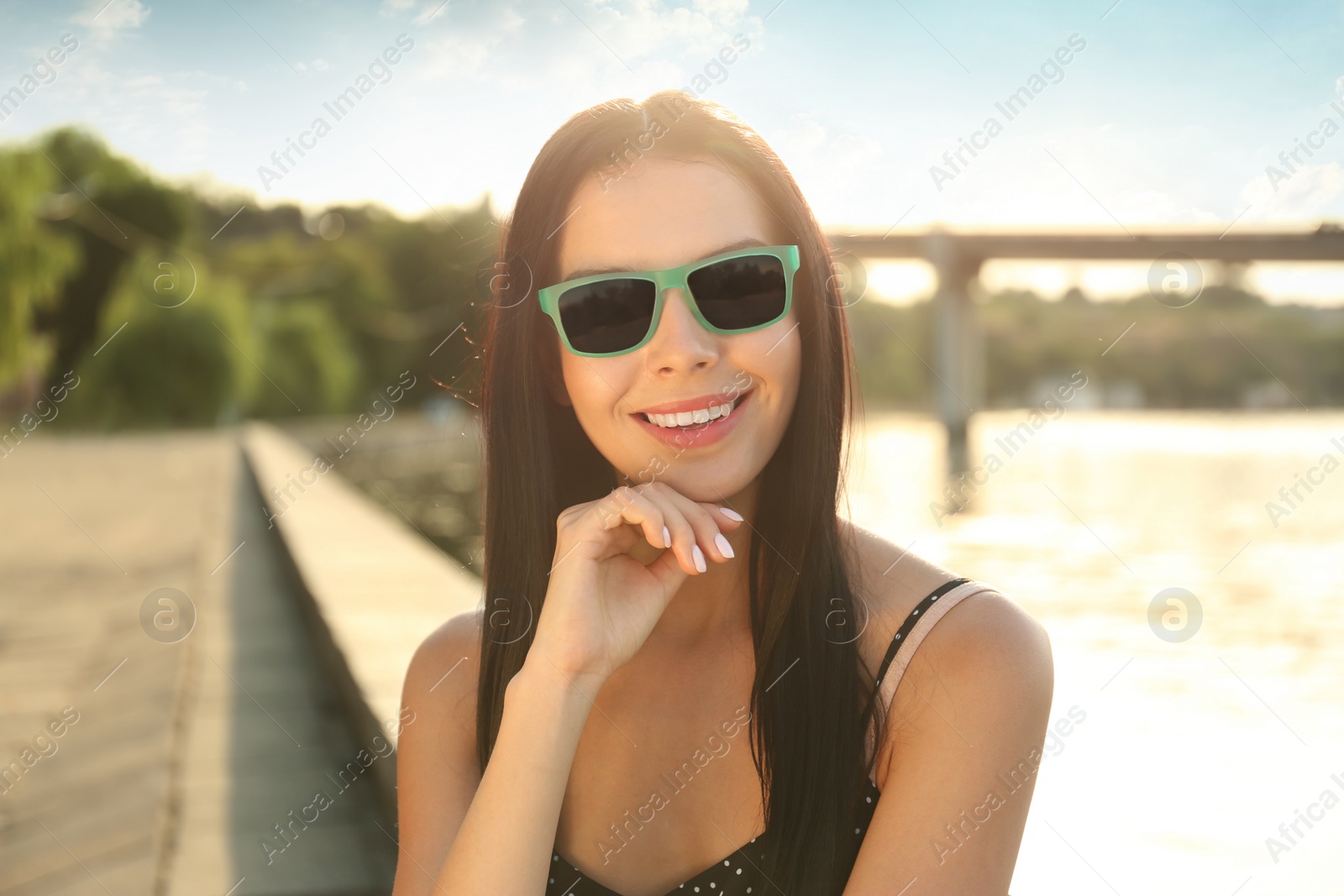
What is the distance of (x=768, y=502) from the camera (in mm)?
2104

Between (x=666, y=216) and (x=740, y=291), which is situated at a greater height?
(x=666, y=216)

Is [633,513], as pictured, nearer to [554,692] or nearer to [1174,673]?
[554,692]

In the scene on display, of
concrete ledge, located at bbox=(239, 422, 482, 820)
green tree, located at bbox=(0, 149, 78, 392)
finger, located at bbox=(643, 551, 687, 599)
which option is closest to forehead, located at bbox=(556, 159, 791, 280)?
finger, located at bbox=(643, 551, 687, 599)

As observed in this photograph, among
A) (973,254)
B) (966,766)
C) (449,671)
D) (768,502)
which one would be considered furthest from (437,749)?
(973,254)

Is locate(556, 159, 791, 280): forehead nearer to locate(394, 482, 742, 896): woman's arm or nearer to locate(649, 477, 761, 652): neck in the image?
locate(394, 482, 742, 896): woman's arm

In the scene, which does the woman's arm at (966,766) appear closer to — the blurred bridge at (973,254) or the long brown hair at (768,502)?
the long brown hair at (768,502)

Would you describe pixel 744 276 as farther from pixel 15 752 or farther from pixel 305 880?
pixel 15 752

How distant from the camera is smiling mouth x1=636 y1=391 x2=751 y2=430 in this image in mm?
1908

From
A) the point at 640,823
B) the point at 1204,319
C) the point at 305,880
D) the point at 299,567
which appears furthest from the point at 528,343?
the point at 1204,319

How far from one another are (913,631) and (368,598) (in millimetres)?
4426

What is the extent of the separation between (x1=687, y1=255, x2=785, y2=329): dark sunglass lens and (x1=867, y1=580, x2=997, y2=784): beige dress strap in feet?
1.76

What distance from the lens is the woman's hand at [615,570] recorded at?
1792mm

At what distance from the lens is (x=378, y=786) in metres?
3.71

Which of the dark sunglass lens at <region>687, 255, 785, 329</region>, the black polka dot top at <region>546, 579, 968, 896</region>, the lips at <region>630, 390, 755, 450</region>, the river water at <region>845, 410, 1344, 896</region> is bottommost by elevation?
the river water at <region>845, 410, 1344, 896</region>
